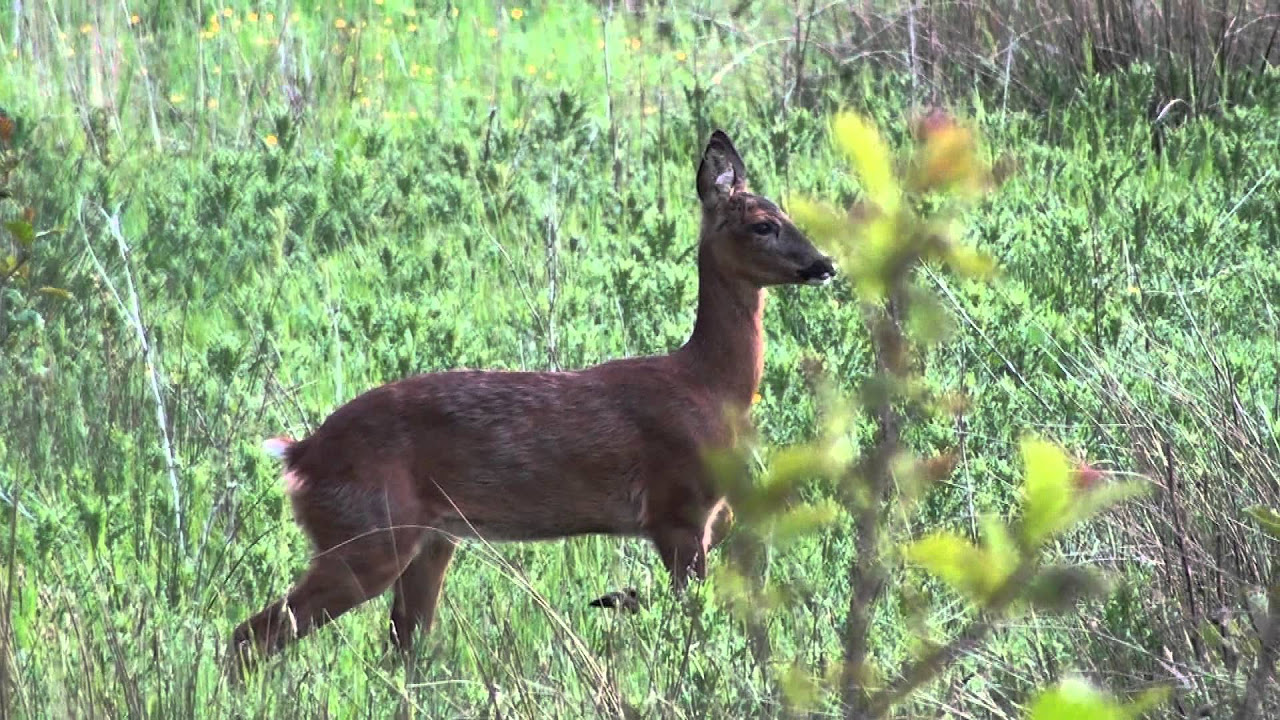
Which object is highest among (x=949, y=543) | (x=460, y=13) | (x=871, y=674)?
(x=949, y=543)

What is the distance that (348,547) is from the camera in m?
4.69

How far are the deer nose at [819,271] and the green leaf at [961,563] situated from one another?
3.44m

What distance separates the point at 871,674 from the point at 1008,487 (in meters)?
2.75

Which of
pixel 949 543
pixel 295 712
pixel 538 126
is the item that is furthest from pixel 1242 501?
pixel 538 126

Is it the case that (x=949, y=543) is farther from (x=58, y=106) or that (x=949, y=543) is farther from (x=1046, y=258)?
(x=58, y=106)

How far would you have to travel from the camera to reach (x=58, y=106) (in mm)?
8508

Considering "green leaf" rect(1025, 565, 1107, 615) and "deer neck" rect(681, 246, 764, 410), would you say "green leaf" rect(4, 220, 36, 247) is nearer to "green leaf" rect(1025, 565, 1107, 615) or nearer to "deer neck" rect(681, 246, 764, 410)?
"deer neck" rect(681, 246, 764, 410)

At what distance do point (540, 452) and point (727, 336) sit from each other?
0.64 m

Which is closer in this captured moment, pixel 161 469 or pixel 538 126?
pixel 161 469

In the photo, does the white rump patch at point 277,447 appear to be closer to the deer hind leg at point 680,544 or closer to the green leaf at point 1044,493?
the deer hind leg at point 680,544

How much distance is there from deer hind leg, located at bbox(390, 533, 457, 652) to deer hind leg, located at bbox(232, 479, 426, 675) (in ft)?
0.34

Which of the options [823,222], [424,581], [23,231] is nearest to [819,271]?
[424,581]

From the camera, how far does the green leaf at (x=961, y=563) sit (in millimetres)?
1668

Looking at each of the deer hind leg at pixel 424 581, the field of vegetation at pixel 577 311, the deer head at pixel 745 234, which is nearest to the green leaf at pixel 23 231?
the field of vegetation at pixel 577 311
